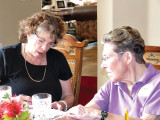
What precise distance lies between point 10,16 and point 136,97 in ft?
13.7

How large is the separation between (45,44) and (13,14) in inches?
141

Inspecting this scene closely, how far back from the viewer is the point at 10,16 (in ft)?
17.1

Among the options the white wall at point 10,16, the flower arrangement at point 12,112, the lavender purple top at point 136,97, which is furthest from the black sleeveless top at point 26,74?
the white wall at point 10,16

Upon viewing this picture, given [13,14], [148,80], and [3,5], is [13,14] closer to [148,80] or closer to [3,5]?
[3,5]

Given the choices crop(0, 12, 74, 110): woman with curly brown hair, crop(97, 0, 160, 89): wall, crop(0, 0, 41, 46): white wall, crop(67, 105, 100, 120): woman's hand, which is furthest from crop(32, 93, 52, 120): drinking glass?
crop(0, 0, 41, 46): white wall

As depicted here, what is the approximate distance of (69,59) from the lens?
2211 mm

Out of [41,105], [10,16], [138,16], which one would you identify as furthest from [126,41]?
[10,16]

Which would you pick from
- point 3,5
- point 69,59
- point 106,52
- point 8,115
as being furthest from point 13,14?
point 8,115

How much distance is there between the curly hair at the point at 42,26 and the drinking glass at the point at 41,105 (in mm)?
623

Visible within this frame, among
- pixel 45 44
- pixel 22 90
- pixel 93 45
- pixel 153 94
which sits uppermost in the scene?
pixel 45 44

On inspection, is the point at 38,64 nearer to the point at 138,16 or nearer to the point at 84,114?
the point at 84,114

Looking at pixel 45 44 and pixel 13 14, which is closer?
pixel 45 44

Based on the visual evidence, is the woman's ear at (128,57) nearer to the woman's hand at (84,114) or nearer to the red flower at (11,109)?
the woman's hand at (84,114)

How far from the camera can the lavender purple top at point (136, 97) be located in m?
1.41
